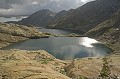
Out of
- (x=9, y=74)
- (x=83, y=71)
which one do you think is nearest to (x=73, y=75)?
(x=83, y=71)

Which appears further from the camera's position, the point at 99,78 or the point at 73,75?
the point at 73,75

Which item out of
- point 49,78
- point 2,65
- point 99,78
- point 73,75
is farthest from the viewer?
point 73,75

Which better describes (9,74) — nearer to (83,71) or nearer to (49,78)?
(49,78)

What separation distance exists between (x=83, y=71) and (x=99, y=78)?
17.9 ft

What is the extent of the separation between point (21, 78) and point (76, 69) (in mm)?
19232

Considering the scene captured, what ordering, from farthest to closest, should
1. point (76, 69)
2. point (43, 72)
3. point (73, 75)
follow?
point (76, 69), point (73, 75), point (43, 72)

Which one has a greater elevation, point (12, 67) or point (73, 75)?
point (12, 67)

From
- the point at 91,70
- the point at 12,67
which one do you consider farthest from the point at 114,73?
the point at 12,67

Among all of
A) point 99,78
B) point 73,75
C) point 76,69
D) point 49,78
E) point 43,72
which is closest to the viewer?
point 49,78

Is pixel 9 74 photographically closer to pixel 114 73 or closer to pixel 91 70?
pixel 91 70

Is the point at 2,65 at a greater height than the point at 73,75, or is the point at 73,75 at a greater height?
the point at 2,65

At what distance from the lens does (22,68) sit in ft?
108

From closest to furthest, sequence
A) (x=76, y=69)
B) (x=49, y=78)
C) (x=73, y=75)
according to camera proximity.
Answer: (x=49, y=78) < (x=73, y=75) < (x=76, y=69)

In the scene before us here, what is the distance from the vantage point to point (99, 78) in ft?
129
